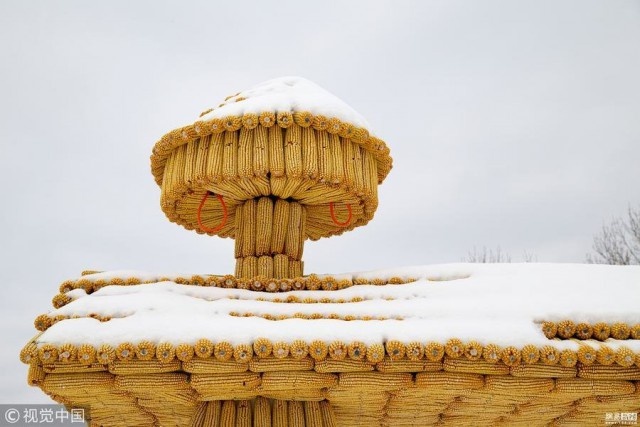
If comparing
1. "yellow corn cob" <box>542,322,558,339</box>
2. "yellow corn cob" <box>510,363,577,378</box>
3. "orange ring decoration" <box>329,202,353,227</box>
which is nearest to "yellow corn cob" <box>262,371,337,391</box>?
"yellow corn cob" <box>510,363,577,378</box>

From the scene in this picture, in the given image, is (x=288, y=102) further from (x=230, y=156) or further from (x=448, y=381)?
(x=448, y=381)

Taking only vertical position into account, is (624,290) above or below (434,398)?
above

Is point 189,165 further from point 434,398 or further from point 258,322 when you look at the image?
point 434,398

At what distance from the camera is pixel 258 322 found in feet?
13.1

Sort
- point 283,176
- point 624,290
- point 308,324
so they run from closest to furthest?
point 308,324 < point 624,290 < point 283,176

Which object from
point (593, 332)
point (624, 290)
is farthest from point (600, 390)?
point (624, 290)

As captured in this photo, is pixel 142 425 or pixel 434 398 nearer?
pixel 434 398

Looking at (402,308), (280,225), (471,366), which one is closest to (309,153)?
(280,225)

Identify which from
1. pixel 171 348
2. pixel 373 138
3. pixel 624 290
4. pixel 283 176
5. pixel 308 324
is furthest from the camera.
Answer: pixel 373 138

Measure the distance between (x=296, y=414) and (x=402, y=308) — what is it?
3.67 feet

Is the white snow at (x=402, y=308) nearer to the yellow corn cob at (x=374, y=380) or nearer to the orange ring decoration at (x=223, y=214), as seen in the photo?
the yellow corn cob at (x=374, y=380)

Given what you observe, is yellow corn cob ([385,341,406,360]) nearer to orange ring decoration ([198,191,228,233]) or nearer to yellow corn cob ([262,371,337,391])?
yellow corn cob ([262,371,337,391])

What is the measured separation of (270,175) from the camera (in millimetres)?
5090

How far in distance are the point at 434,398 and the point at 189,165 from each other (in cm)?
300
